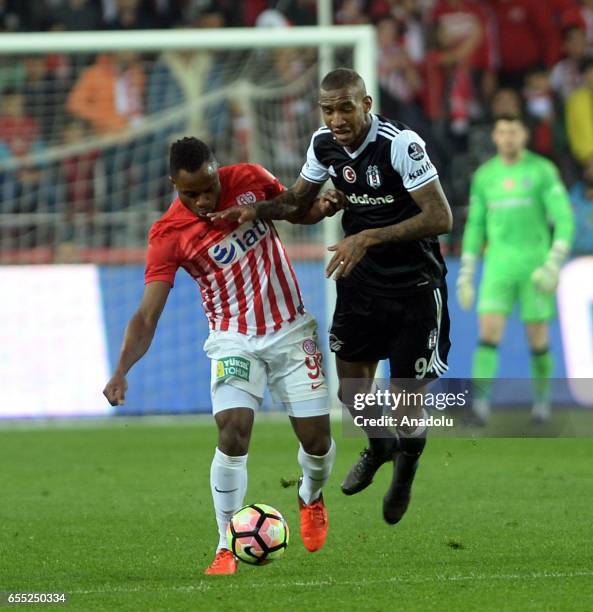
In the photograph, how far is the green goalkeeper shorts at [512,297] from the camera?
12.8 meters

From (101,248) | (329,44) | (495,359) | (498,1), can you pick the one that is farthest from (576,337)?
(498,1)

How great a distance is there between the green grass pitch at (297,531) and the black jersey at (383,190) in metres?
1.35

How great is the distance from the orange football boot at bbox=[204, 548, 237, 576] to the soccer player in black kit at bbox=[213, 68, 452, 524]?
1.22 metres

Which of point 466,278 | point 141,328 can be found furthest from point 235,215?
point 466,278

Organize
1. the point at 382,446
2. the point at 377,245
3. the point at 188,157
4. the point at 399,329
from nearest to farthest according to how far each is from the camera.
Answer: the point at 188,157, the point at 377,245, the point at 399,329, the point at 382,446

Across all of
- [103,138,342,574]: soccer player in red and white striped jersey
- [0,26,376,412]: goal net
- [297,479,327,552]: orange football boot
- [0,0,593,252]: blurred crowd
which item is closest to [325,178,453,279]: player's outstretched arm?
[103,138,342,574]: soccer player in red and white striped jersey

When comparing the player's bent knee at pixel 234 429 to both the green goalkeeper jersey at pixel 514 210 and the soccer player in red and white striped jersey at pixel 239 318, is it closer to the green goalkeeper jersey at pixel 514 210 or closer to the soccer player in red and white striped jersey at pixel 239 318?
the soccer player in red and white striped jersey at pixel 239 318

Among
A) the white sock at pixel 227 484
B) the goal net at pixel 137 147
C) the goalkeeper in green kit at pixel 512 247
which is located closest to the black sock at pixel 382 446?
the white sock at pixel 227 484

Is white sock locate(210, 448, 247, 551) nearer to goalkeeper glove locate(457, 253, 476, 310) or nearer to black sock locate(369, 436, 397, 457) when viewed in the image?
black sock locate(369, 436, 397, 457)

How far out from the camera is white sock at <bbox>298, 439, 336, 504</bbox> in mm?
6953

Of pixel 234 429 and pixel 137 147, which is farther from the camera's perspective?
pixel 137 147

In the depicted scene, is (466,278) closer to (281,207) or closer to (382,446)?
(382,446)

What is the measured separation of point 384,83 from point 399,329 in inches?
434

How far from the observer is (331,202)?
22.3 feet
